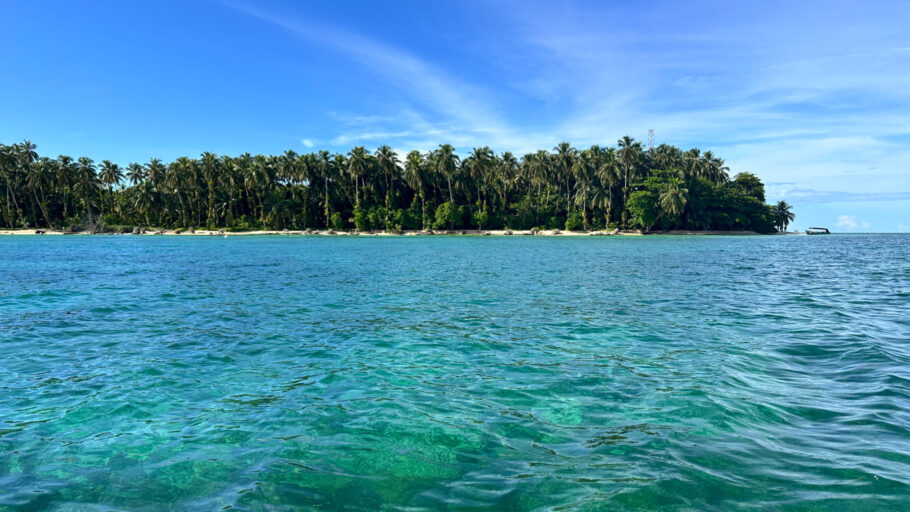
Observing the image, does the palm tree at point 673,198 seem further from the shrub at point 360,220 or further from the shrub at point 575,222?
the shrub at point 360,220

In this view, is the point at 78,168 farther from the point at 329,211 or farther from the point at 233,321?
the point at 233,321

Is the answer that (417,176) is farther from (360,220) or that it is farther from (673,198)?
(673,198)

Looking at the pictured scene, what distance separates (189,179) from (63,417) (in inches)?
5157

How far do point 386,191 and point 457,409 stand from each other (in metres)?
117

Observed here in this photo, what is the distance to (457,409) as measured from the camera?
7.02m

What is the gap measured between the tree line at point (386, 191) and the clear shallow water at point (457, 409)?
9923cm

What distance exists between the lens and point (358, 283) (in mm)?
24500

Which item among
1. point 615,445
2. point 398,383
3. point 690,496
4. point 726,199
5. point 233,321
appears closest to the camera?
point 690,496

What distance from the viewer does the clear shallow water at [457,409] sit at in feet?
15.7

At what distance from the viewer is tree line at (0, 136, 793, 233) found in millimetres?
113062

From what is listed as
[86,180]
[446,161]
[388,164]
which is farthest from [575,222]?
[86,180]

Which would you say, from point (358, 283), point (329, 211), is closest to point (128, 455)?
point (358, 283)

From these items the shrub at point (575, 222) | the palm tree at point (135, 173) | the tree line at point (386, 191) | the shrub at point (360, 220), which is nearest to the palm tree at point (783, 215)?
the tree line at point (386, 191)

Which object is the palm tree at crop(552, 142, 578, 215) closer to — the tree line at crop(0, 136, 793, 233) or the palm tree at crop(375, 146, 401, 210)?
the tree line at crop(0, 136, 793, 233)
